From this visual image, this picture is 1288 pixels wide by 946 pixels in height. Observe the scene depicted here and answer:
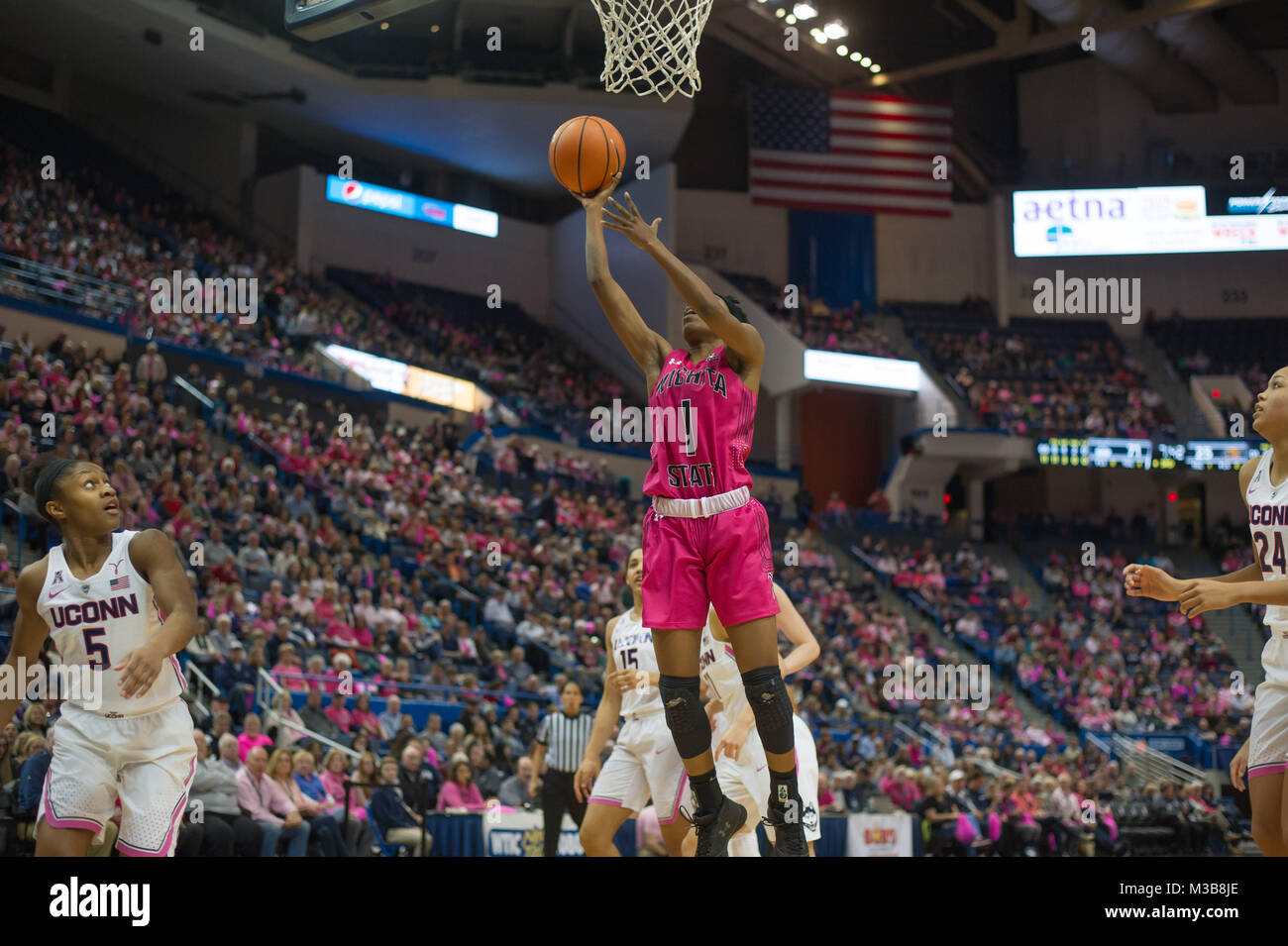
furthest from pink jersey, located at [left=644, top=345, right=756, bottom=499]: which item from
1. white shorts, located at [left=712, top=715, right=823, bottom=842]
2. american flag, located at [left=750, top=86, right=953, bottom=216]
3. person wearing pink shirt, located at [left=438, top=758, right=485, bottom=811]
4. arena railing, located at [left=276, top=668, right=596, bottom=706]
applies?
american flag, located at [left=750, top=86, right=953, bottom=216]

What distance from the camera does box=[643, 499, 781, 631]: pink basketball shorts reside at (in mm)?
4691

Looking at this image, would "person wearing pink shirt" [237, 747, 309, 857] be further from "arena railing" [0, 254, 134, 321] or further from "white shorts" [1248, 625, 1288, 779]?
"arena railing" [0, 254, 134, 321]

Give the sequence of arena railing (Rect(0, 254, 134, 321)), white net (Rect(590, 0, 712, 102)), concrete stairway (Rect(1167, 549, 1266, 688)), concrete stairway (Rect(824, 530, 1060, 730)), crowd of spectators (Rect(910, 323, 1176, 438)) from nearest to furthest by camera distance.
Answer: white net (Rect(590, 0, 712, 102)) → arena railing (Rect(0, 254, 134, 321)) → concrete stairway (Rect(824, 530, 1060, 730)) → concrete stairway (Rect(1167, 549, 1266, 688)) → crowd of spectators (Rect(910, 323, 1176, 438))

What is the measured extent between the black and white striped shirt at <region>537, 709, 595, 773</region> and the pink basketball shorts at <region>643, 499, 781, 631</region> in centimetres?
536

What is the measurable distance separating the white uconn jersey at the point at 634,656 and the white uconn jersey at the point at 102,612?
287cm

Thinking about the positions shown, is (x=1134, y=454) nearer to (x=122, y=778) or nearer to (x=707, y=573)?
(x=707, y=573)

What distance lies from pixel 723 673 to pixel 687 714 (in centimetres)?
218

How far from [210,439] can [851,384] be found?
15826mm

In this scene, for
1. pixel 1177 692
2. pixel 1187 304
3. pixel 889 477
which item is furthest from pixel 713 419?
pixel 1187 304

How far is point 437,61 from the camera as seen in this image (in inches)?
1063

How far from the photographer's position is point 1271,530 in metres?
4.84

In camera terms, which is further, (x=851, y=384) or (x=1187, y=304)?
(x=1187, y=304)

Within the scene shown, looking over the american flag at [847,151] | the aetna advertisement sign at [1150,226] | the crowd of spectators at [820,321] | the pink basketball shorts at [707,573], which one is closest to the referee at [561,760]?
the pink basketball shorts at [707,573]
